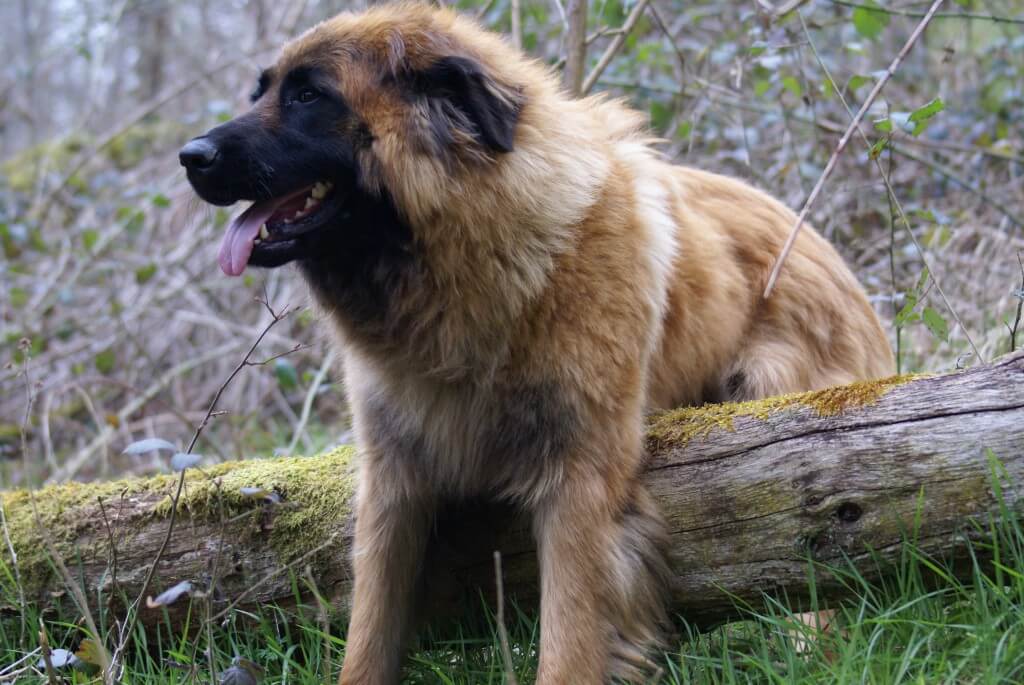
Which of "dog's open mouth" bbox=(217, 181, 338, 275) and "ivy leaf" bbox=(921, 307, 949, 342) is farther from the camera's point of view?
"ivy leaf" bbox=(921, 307, 949, 342)

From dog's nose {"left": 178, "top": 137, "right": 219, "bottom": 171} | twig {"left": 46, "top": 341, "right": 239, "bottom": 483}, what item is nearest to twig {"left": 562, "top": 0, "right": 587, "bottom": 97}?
dog's nose {"left": 178, "top": 137, "right": 219, "bottom": 171}

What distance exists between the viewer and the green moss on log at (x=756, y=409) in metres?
2.77

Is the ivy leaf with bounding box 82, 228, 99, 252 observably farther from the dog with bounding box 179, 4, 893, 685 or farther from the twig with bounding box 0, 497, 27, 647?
the dog with bounding box 179, 4, 893, 685

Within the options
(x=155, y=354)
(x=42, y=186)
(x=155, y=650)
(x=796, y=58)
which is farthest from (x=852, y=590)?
(x=42, y=186)

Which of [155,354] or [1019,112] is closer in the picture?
[1019,112]

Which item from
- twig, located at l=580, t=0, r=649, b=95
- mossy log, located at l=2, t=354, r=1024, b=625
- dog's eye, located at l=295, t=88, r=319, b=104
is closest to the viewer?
mossy log, located at l=2, t=354, r=1024, b=625

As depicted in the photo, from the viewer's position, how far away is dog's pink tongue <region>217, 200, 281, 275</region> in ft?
9.16

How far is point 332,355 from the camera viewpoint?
18.0 feet

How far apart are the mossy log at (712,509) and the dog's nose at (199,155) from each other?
1028mm

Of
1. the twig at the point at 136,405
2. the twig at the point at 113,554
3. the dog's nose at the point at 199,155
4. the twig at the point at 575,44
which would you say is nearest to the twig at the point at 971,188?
the twig at the point at 575,44

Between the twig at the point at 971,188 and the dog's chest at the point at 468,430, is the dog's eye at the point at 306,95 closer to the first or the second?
the dog's chest at the point at 468,430

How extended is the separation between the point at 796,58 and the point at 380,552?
3.63 m

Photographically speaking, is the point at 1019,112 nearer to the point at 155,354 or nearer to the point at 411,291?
the point at 411,291

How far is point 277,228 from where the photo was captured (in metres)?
2.84
